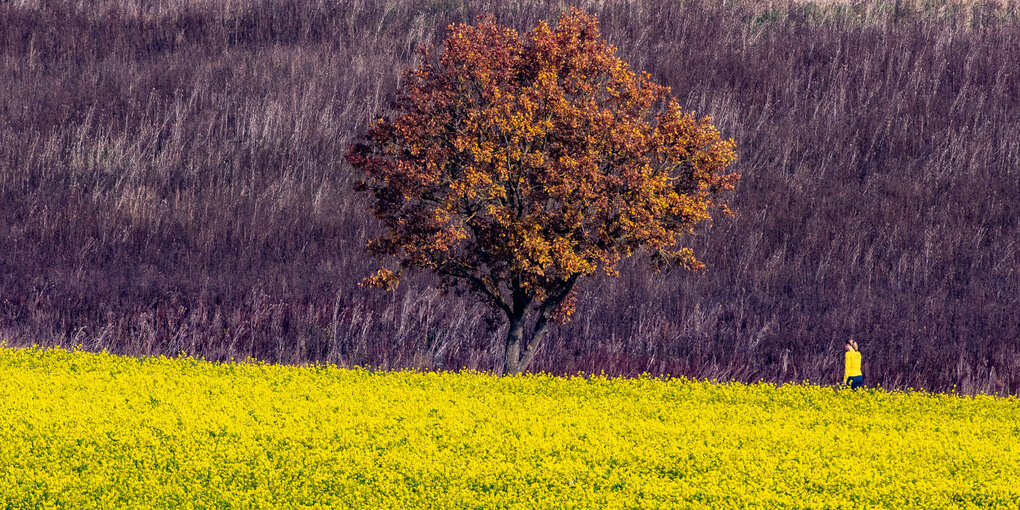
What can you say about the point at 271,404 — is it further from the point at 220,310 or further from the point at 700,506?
the point at 220,310

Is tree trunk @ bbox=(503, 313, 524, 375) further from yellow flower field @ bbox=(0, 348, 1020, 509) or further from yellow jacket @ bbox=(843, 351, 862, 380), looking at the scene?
yellow jacket @ bbox=(843, 351, 862, 380)

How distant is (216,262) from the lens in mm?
34094

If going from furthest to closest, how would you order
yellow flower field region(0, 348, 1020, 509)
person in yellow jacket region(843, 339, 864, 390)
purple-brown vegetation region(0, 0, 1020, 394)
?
purple-brown vegetation region(0, 0, 1020, 394), person in yellow jacket region(843, 339, 864, 390), yellow flower field region(0, 348, 1020, 509)

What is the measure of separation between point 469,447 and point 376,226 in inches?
974

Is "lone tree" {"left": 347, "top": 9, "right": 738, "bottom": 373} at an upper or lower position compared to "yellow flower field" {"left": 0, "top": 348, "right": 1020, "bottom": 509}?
upper

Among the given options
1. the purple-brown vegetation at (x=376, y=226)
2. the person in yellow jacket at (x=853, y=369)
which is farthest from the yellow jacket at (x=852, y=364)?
the purple-brown vegetation at (x=376, y=226)

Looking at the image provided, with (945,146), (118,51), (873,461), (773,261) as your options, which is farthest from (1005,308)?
(118,51)

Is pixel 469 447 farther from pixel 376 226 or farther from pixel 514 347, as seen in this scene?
pixel 376 226

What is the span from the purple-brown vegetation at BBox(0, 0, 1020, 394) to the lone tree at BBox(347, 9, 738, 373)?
228 inches

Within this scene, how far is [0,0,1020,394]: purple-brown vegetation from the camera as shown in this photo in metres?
27.1

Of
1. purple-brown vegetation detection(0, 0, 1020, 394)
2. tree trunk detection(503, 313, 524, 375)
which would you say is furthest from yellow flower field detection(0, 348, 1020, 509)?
purple-brown vegetation detection(0, 0, 1020, 394)

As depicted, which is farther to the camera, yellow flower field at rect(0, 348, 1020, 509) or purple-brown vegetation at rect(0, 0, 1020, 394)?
purple-brown vegetation at rect(0, 0, 1020, 394)

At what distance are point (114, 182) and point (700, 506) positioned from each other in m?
34.0

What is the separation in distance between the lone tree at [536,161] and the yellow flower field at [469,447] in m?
2.54
